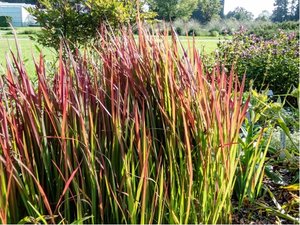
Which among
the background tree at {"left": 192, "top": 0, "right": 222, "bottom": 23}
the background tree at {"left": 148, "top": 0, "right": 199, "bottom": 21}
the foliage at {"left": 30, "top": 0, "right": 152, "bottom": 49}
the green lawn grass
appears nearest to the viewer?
the green lawn grass

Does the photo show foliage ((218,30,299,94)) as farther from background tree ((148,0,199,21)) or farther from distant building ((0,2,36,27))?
distant building ((0,2,36,27))

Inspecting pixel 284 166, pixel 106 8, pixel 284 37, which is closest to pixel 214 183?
pixel 284 166

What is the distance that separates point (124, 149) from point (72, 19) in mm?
4487

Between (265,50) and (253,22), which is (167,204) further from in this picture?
(253,22)

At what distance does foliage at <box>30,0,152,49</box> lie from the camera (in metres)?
5.74

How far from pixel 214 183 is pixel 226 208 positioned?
0.17 metres

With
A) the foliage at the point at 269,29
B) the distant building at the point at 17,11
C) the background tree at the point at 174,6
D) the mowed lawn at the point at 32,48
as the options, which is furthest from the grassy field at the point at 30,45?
the foliage at the point at 269,29

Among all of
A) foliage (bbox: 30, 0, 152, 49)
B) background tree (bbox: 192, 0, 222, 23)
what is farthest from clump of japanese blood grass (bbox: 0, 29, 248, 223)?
background tree (bbox: 192, 0, 222, 23)

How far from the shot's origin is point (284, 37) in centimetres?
701

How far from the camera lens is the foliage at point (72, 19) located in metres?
5.74

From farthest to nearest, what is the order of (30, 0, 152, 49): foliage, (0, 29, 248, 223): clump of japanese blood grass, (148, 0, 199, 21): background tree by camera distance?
(148, 0, 199, 21): background tree < (30, 0, 152, 49): foliage < (0, 29, 248, 223): clump of japanese blood grass

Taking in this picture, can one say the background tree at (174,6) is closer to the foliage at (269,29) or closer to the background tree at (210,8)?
the background tree at (210,8)

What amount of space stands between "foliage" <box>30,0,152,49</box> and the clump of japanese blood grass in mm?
3978

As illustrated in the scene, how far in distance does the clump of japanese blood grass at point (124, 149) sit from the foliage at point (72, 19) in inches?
157
